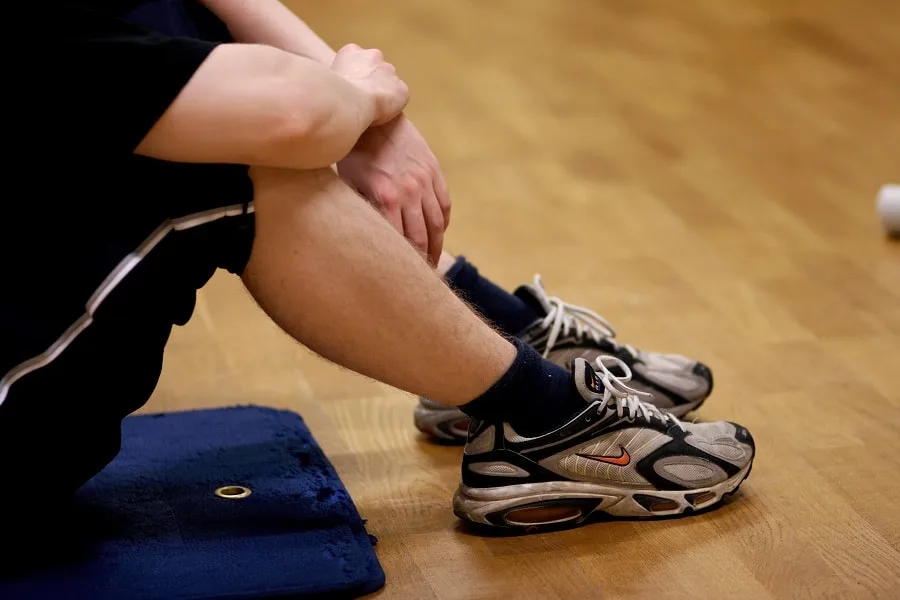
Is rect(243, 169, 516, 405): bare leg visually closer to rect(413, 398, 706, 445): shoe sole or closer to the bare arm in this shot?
the bare arm

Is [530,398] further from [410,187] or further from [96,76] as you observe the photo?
[96,76]

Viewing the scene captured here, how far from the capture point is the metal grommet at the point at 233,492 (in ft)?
4.03

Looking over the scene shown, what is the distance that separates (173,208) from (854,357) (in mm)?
1003

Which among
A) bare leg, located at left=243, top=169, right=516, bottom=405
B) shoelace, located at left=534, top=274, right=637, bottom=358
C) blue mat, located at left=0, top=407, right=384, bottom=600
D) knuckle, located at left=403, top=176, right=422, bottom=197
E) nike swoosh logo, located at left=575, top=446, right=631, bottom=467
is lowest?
blue mat, located at left=0, top=407, right=384, bottom=600

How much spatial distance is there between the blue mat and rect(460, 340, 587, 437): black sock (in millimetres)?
178

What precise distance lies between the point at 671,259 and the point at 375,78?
94 centimetres

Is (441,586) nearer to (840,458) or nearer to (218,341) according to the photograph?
(840,458)

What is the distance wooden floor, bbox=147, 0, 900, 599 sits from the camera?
3.85 ft

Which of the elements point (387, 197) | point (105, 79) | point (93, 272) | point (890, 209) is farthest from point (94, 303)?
point (890, 209)

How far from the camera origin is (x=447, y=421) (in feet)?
4.58

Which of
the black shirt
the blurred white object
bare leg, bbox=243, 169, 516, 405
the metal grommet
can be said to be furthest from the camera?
the blurred white object

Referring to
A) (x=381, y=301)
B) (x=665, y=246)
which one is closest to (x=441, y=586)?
(x=381, y=301)

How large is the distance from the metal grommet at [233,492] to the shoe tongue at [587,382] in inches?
13.9

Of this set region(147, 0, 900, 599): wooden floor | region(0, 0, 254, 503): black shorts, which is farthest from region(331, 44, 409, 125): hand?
region(147, 0, 900, 599): wooden floor
